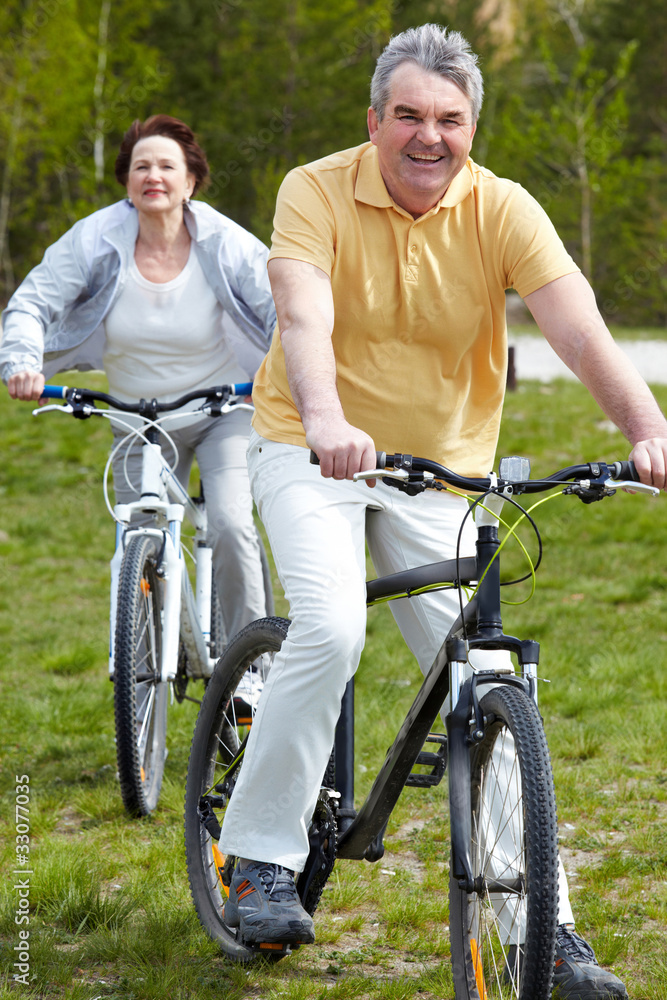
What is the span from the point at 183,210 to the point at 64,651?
2.71 m

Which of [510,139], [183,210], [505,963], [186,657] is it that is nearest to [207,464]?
[186,657]

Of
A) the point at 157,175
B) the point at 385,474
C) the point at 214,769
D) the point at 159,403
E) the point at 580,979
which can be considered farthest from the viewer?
the point at 157,175

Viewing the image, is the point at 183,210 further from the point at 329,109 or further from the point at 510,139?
the point at 329,109

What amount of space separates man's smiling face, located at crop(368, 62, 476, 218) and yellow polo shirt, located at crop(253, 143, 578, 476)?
0.22 ft

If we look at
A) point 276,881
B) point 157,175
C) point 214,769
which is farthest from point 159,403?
point 276,881

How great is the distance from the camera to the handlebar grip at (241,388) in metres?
3.94

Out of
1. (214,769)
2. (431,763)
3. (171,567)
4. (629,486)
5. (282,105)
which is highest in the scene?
(282,105)

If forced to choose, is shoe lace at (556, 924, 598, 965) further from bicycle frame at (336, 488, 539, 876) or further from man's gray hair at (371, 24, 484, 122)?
Result: man's gray hair at (371, 24, 484, 122)

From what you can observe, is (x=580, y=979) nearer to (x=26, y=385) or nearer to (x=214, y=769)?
(x=214, y=769)

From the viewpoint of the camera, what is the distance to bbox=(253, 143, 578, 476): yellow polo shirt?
2664mm

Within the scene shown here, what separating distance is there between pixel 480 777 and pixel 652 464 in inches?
29.7

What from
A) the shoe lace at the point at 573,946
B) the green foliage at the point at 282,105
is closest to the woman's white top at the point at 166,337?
the shoe lace at the point at 573,946

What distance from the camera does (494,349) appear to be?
2.81 m

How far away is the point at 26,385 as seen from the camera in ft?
11.6
